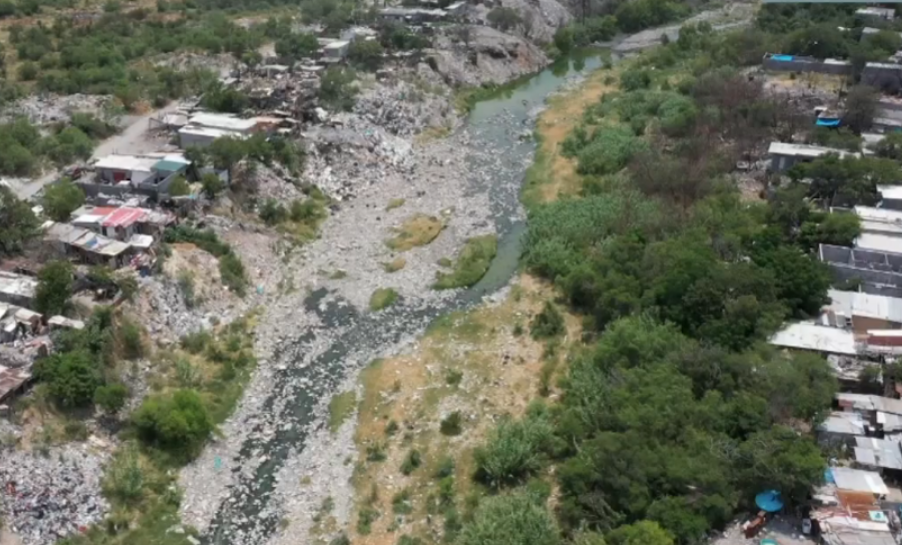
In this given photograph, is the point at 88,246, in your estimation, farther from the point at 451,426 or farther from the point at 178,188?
the point at 451,426

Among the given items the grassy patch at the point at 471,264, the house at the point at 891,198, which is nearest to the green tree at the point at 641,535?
the grassy patch at the point at 471,264

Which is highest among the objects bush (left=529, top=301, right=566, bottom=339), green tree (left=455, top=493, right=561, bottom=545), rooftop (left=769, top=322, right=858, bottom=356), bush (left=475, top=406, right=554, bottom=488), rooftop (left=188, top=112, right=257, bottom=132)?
rooftop (left=769, top=322, right=858, bottom=356)

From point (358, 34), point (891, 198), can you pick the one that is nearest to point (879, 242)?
point (891, 198)

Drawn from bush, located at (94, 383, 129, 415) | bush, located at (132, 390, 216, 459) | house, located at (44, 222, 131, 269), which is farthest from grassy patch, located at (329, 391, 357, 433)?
house, located at (44, 222, 131, 269)

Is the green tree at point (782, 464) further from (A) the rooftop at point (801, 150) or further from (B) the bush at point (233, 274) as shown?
(A) the rooftop at point (801, 150)

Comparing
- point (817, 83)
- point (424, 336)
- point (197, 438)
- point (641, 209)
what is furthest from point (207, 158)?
point (817, 83)

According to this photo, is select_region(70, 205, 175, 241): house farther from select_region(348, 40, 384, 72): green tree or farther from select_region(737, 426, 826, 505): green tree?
select_region(348, 40, 384, 72): green tree
